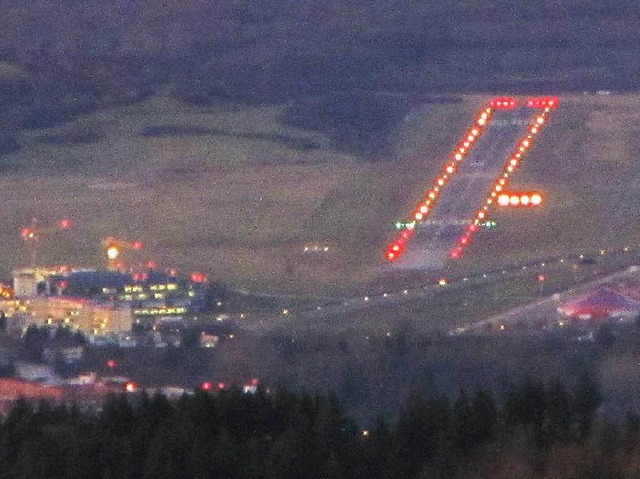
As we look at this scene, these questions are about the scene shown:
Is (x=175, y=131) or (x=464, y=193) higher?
(x=175, y=131)

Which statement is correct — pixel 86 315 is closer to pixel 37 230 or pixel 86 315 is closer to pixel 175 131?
pixel 37 230

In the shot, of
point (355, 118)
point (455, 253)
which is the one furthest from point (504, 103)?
point (455, 253)

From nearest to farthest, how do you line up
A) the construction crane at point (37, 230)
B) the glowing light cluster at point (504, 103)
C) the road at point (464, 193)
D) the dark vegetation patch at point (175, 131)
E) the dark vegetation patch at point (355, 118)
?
the road at point (464, 193)
the construction crane at point (37, 230)
the dark vegetation patch at point (355, 118)
the glowing light cluster at point (504, 103)
the dark vegetation patch at point (175, 131)

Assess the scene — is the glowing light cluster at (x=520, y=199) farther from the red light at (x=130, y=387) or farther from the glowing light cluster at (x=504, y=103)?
the red light at (x=130, y=387)

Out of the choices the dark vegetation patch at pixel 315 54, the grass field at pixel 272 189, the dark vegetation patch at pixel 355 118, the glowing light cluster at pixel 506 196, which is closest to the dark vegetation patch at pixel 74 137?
the grass field at pixel 272 189

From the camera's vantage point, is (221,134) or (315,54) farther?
(315,54)

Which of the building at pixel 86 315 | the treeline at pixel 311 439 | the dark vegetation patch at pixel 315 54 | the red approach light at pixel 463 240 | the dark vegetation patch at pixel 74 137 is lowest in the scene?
the treeline at pixel 311 439

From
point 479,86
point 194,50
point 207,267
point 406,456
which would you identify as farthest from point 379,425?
point 194,50
